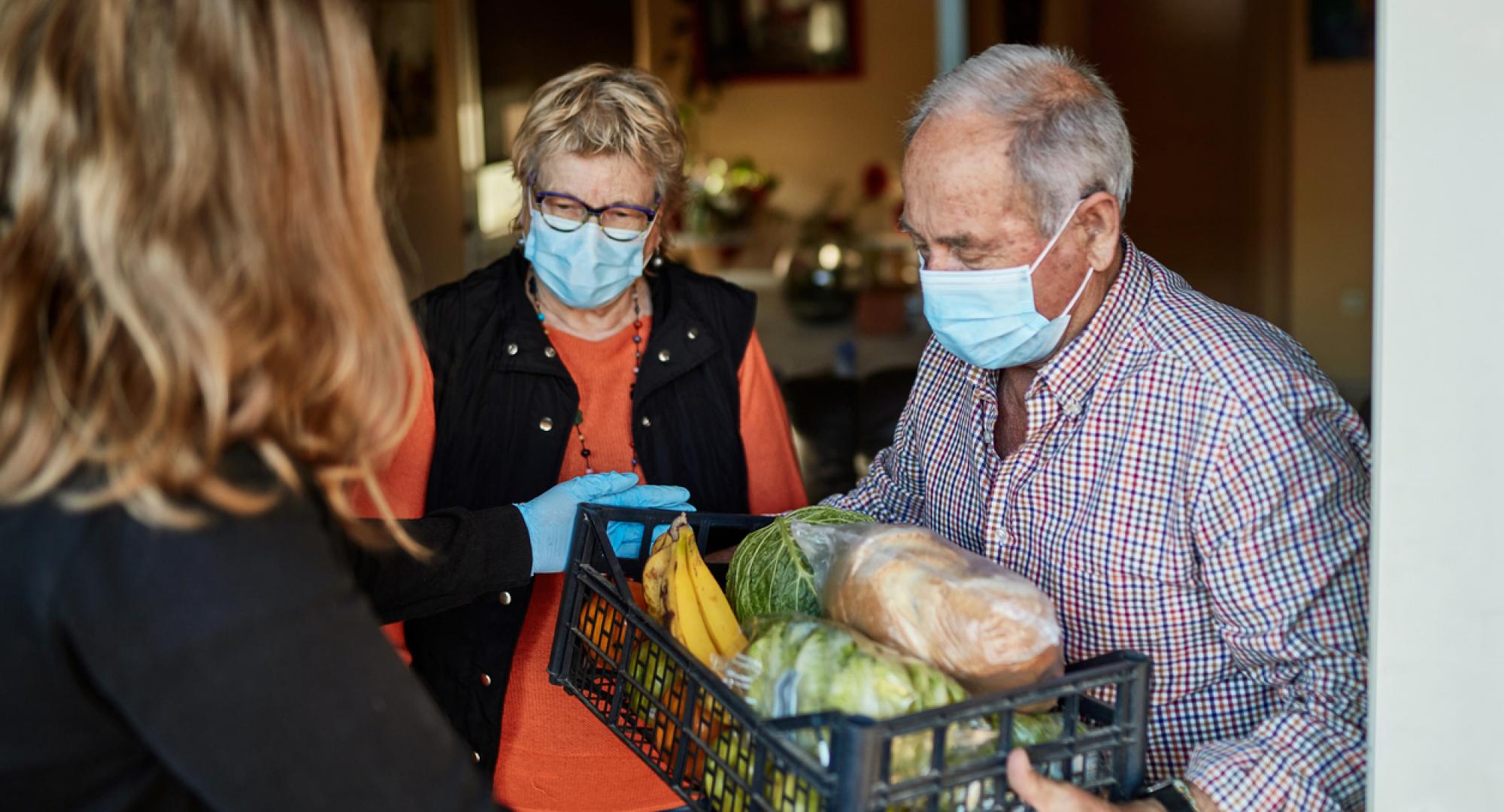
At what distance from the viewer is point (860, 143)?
Answer: 7.57 m

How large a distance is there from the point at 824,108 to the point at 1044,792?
22.4ft

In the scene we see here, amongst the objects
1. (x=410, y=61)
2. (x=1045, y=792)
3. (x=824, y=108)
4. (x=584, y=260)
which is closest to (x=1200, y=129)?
(x=824, y=108)

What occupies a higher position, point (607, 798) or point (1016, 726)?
point (1016, 726)

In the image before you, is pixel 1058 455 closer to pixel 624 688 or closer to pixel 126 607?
pixel 624 688

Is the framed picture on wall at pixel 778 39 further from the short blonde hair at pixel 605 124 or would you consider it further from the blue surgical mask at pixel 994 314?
the blue surgical mask at pixel 994 314

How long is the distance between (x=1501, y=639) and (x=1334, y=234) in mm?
5346

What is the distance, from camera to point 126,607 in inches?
32.6

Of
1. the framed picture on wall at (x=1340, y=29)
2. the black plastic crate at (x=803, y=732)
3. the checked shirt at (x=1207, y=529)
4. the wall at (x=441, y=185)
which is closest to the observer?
the black plastic crate at (x=803, y=732)

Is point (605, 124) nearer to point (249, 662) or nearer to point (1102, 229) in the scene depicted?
point (1102, 229)

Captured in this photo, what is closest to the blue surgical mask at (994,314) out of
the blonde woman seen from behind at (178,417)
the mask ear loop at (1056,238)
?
the mask ear loop at (1056,238)

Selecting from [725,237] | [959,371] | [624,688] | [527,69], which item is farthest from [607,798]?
[725,237]

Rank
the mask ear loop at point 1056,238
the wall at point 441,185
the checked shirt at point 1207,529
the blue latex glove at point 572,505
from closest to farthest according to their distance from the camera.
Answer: the checked shirt at point 1207,529 < the mask ear loop at point 1056,238 < the blue latex glove at point 572,505 < the wall at point 441,185

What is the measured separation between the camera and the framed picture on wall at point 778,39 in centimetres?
747

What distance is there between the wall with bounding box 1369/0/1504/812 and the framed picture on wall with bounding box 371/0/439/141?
13.8ft
